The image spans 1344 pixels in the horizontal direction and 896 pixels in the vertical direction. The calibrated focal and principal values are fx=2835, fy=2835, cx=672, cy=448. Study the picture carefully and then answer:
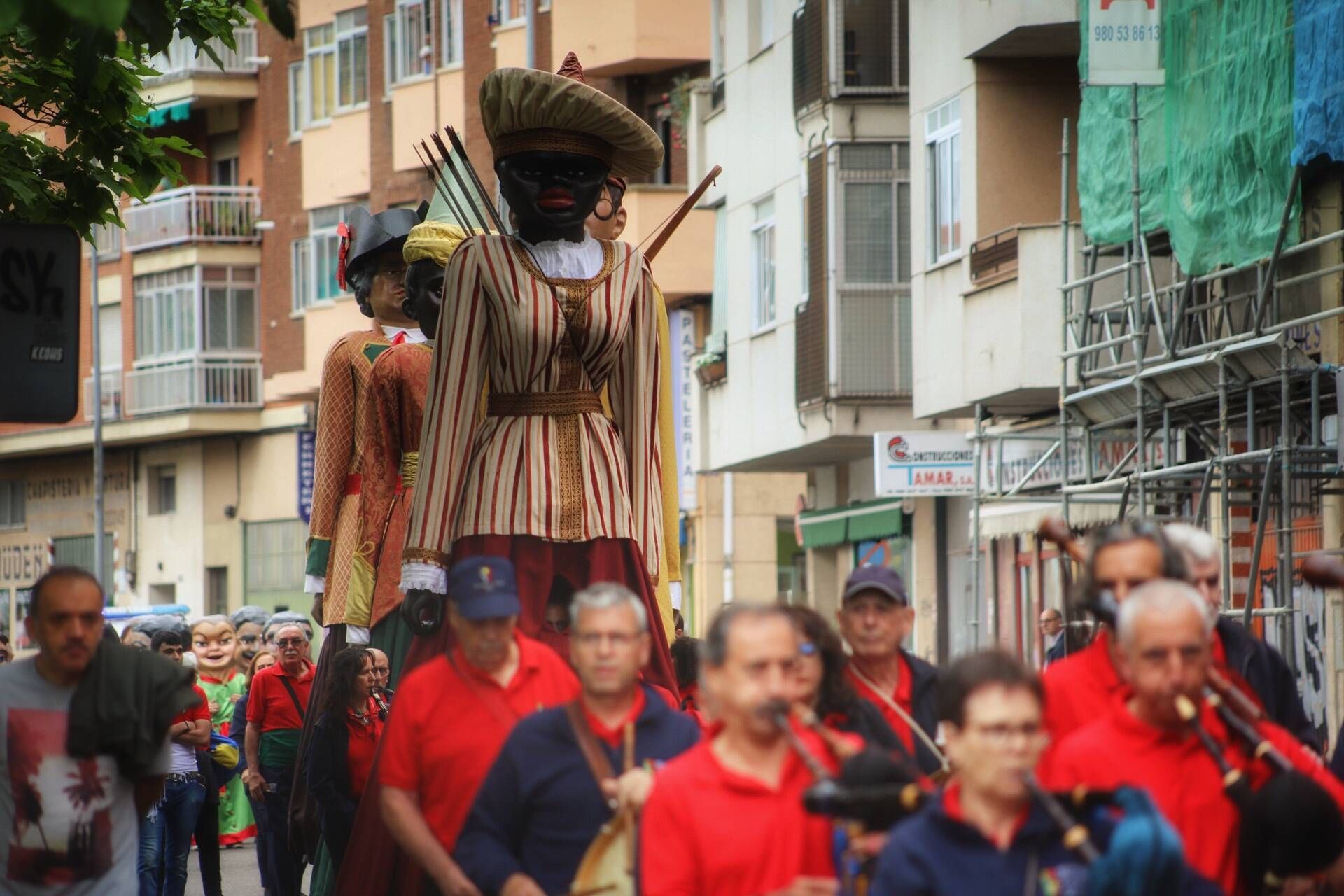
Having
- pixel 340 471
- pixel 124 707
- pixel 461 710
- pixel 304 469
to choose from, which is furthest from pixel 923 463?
pixel 304 469

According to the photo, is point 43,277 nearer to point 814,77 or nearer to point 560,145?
point 560,145

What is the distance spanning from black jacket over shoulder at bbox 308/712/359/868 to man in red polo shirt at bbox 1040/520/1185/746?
198 inches

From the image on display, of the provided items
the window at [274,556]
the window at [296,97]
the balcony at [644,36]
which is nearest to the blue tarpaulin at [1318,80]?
the balcony at [644,36]

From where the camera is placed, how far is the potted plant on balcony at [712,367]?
36.9 m

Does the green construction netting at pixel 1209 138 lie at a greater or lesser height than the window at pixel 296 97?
lesser

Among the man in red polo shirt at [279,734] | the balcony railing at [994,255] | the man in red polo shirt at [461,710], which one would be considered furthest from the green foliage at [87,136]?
the balcony railing at [994,255]

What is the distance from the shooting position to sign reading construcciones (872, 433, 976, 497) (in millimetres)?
28469

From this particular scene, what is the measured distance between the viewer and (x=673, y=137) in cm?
4038

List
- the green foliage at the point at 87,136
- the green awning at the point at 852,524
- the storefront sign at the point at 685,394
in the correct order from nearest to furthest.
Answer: the green foliage at the point at 87,136, the green awning at the point at 852,524, the storefront sign at the point at 685,394

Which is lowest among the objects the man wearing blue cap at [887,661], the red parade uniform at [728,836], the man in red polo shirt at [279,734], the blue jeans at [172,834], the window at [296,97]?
the blue jeans at [172,834]

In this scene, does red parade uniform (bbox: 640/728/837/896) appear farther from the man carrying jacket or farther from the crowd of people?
the man carrying jacket

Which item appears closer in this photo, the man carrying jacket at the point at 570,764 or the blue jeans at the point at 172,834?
the man carrying jacket at the point at 570,764

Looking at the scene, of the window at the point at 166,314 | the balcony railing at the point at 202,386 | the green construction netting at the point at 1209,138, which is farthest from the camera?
the window at the point at 166,314

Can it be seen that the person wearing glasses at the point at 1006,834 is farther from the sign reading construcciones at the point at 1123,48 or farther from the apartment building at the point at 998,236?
the apartment building at the point at 998,236
